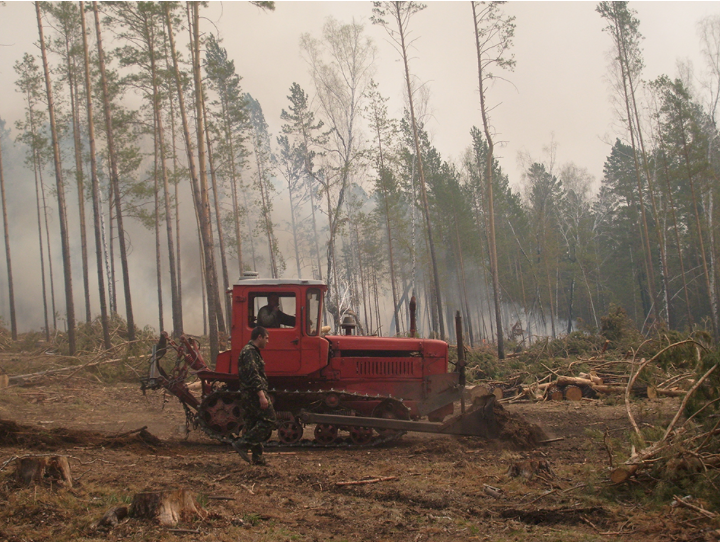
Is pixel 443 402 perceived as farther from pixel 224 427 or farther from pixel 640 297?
pixel 640 297

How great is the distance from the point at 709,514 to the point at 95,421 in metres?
9.94

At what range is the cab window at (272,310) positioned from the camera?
785cm

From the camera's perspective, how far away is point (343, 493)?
5.24 m

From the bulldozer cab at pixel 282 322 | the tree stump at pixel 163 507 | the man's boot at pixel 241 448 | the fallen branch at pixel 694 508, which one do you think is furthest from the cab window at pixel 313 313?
the fallen branch at pixel 694 508

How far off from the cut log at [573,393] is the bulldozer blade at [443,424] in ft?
16.4

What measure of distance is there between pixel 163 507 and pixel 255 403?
96.9 inches

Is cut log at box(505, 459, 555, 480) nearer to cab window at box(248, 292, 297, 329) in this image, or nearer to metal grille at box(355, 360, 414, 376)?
metal grille at box(355, 360, 414, 376)

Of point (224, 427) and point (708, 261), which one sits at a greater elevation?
point (708, 261)

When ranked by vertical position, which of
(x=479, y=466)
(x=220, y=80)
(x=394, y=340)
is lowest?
(x=479, y=466)

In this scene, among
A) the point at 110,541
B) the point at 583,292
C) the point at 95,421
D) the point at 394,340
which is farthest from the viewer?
the point at 583,292

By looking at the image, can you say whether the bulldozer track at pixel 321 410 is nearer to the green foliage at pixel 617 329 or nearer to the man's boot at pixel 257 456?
the man's boot at pixel 257 456

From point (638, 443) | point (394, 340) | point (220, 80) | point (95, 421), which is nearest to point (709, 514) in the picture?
point (638, 443)

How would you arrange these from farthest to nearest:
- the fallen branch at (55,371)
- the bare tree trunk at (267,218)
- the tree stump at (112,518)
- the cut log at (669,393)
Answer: the bare tree trunk at (267,218) → the fallen branch at (55,371) → the cut log at (669,393) → the tree stump at (112,518)

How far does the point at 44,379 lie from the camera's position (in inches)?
537
